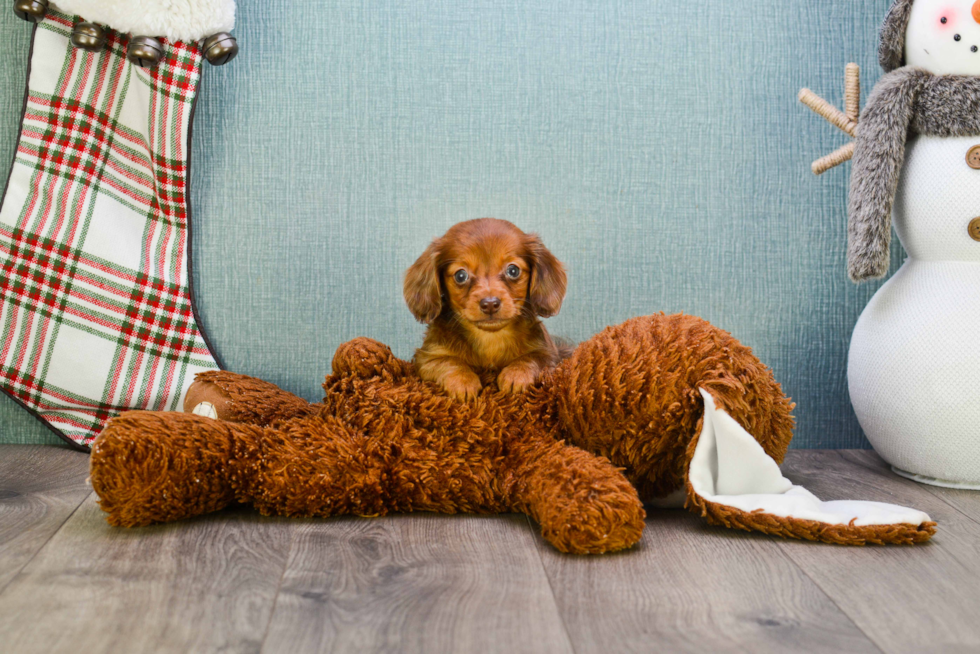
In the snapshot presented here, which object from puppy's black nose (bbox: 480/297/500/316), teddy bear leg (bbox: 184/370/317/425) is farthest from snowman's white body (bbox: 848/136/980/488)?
teddy bear leg (bbox: 184/370/317/425)

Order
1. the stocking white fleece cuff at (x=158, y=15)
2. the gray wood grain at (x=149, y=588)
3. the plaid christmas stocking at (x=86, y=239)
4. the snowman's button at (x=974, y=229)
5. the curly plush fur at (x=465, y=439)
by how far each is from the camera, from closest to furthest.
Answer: the gray wood grain at (x=149, y=588) < the curly plush fur at (x=465, y=439) < the snowman's button at (x=974, y=229) < the stocking white fleece cuff at (x=158, y=15) < the plaid christmas stocking at (x=86, y=239)

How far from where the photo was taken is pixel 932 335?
1532mm

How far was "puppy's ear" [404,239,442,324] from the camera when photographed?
1442 mm

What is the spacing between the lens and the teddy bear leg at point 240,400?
1600mm

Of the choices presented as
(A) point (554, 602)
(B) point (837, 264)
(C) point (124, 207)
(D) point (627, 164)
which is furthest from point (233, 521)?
(B) point (837, 264)

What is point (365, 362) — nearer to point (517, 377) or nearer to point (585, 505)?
point (517, 377)

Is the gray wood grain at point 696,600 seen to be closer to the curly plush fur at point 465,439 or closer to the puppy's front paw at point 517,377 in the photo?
the curly plush fur at point 465,439

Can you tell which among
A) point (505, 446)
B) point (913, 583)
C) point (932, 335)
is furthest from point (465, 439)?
point (932, 335)

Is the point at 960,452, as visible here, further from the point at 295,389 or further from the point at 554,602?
the point at 295,389

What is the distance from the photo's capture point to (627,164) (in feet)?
6.16

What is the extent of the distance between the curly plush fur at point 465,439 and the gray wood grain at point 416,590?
0.20ft

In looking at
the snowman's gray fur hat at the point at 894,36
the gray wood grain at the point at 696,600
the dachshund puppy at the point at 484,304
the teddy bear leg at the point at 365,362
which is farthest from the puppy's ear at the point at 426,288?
A: the snowman's gray fur hat at the point at 894,36

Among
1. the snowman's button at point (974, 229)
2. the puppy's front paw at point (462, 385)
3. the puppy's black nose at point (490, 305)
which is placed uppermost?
the snowman's button at point (974, 229)

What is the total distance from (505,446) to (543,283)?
0.99 ft
